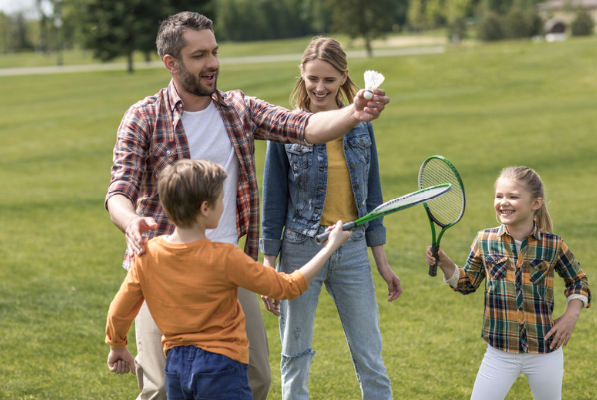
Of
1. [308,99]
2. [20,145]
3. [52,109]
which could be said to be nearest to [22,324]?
[308,99]

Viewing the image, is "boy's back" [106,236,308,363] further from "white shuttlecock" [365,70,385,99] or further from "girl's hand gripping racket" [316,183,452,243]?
"white shuttlecock" [365,70,385,99]

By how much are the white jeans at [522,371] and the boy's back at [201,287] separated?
1468 mm

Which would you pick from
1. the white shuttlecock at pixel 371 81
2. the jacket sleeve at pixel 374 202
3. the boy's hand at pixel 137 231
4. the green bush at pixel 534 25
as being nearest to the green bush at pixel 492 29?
the green bush at pixel 534 25

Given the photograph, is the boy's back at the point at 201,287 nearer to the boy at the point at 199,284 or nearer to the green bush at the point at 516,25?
the boy at the point at 199,284

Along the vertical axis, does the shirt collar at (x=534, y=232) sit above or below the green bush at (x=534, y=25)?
below

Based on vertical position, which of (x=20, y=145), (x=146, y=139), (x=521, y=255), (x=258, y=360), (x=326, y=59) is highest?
(x=326, y=59)

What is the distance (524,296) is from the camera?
4.08m

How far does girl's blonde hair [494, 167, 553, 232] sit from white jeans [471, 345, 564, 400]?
765 millimetres

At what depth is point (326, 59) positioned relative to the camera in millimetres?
4254

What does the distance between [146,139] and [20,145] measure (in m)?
20.5

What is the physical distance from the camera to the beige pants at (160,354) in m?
3.78

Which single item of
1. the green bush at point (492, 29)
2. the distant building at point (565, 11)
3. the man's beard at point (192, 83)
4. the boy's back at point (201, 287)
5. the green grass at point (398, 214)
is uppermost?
the distant building at point (565, 11)

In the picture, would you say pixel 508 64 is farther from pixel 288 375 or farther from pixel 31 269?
pixel 288 375

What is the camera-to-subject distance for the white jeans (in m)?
4.02
